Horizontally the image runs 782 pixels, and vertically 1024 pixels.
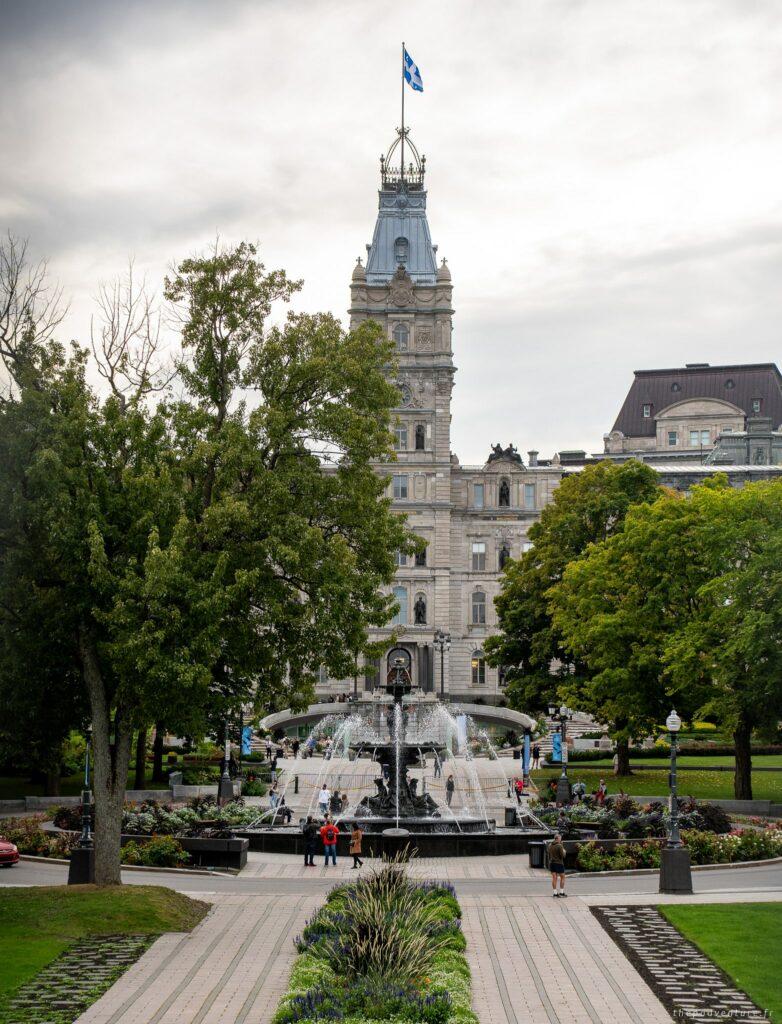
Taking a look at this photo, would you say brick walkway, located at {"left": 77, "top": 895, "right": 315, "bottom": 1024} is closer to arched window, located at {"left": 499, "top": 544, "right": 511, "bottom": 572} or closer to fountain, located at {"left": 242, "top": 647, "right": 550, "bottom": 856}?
fountain, located at {"left": 242, "top": 647, "right": 550, "bottom": 856}

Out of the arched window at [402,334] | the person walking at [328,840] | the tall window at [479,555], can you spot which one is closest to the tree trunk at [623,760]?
the person walking at [328,840]

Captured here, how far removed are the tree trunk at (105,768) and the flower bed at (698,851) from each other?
1232cm

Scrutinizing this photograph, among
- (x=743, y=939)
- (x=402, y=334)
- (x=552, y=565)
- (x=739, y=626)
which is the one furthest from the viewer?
(x=402, y=334)

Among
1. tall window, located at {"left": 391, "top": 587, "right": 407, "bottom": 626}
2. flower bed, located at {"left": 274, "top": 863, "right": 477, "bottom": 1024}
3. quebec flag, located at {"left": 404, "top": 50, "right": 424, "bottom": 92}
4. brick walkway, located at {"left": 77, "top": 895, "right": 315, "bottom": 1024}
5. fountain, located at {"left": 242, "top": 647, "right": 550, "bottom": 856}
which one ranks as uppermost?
quebec flag, located at {"left": 404, "top": 50, "right": 424, "bottom": 92}

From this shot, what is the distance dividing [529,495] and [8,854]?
69213 millimetres

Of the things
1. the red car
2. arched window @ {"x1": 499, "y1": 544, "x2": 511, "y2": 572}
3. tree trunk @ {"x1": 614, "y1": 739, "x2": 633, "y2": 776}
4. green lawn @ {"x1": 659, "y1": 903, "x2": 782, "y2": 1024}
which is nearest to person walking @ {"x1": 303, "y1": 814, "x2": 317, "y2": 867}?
the red car

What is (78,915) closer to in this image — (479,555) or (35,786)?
(35,786)

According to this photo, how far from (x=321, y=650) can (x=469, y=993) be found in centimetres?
1208

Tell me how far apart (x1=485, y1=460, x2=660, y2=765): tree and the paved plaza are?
29.9 metres

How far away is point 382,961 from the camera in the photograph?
63.3 ft

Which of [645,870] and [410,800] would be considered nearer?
[645,870]

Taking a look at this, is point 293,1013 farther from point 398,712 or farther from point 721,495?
point 721,495

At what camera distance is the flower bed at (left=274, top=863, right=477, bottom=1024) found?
17.5 m

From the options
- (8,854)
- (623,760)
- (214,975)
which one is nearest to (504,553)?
(623,760)
